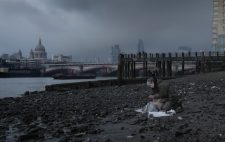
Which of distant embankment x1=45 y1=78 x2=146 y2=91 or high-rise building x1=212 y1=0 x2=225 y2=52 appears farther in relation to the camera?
high-rise building x1=212 y1=0 x2=225 y2=52

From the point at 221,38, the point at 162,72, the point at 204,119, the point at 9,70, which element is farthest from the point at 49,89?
the point at 9,70

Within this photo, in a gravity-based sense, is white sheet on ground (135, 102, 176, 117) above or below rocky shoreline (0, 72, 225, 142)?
above

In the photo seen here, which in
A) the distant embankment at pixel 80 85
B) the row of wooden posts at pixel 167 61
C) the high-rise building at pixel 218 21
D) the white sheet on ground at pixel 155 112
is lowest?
the distant embankment at pixel 80 85

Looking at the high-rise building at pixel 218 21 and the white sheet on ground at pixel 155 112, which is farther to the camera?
the high-rise building at pixel 218 21

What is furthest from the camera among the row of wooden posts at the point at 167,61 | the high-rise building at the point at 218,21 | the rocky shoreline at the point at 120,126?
the high-rise building at the point at 218,21

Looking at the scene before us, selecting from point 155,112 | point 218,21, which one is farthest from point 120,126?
point 218,21

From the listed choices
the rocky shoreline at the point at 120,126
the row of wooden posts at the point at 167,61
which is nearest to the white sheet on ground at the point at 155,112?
the rocky shoreline at the point at 120,126

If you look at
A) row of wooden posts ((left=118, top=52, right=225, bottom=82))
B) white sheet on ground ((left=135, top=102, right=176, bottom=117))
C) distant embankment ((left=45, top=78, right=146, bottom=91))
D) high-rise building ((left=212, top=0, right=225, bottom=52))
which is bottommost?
distant embankment ((left=45, top=78, right=146, bottom=91))

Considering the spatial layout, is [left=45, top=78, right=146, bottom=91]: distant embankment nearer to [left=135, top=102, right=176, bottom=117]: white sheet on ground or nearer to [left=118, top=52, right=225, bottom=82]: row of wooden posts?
[left=118, top=52, right=225, bottom=82]: row of wooden posts

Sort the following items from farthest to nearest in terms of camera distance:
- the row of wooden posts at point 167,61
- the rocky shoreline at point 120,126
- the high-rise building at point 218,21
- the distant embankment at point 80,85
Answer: the high-rise building at point 218,21 < the row of wooden posts at point 167,61 < the distant embankment at point 80,85 < the rocky shoreline at point 120,126

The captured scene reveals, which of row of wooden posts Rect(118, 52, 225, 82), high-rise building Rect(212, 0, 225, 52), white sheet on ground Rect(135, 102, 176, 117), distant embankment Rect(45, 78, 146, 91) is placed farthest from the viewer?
high-rise building Rect(212, 0, 225, 52)

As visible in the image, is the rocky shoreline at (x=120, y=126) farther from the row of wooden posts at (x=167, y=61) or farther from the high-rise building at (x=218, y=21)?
the high-rise building at (x=218, y=21)

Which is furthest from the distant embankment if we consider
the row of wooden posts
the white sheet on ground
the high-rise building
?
the high-rise building

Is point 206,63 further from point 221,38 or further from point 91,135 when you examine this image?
point 221,38
